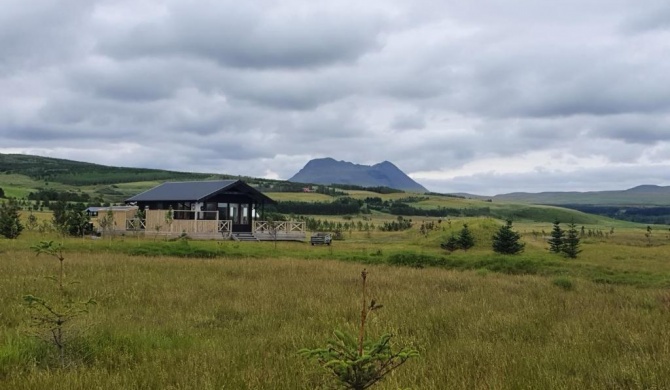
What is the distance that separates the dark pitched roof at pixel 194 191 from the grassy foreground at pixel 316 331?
91.4 feet

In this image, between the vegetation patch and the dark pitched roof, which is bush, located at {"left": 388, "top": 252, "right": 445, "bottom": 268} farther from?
the dark pitched roof

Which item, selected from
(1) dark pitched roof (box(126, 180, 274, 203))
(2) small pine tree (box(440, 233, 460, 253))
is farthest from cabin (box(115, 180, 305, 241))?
(2) small pine tree (box(440, 233, 460, 253))

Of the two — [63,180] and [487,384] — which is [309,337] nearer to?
[487,384]

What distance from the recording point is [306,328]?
8.91 m

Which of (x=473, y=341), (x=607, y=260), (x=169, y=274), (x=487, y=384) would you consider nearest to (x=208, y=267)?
(x=169, y=274)

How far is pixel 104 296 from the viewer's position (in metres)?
12.0

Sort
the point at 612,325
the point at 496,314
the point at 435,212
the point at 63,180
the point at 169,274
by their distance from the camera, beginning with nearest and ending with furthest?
the point at 612,325 → the point at 496,314 → the point at 169,274 → the point at 435,212 → the point at 63,180

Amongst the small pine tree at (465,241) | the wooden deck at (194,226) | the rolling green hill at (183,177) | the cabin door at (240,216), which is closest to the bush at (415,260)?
the small pine tree at (465,241)

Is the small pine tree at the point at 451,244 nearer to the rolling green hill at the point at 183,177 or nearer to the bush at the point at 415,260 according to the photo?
the bush at the point at 415,260

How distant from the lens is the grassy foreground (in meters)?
6.03

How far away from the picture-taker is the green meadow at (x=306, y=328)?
6047mm

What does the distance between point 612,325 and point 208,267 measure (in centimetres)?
1348

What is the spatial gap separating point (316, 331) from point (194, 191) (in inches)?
1554

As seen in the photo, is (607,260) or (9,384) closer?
(9,384)
